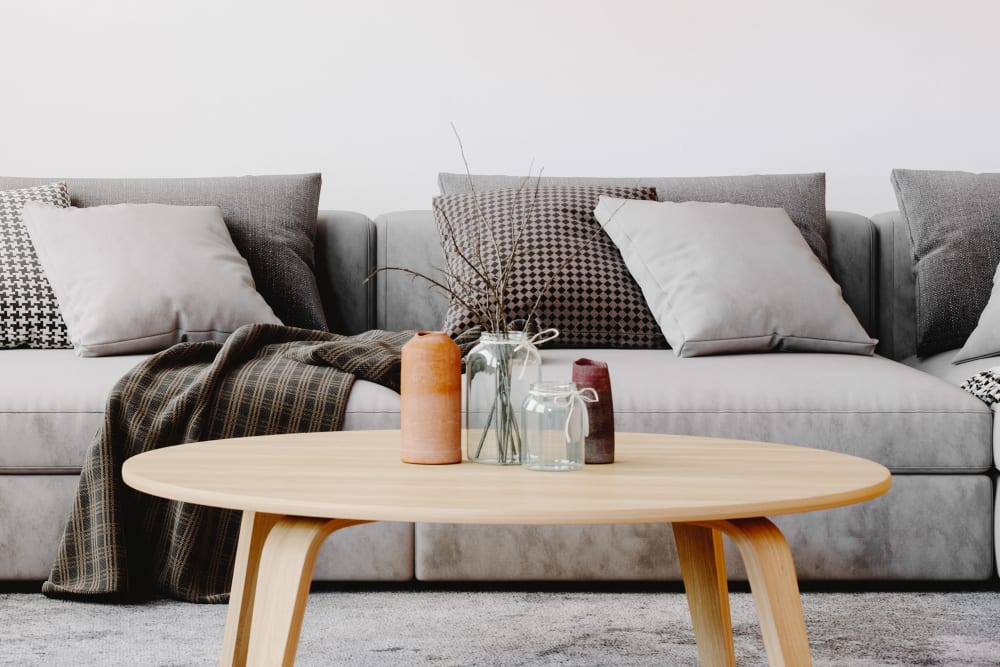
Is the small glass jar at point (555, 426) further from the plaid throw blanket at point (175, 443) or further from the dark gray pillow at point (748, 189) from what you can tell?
the dark gray pillow at point (748, 189)

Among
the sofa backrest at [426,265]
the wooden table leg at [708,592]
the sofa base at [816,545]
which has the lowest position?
the sofa base at [816,545]

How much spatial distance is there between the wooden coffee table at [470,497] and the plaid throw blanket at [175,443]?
51 centimetres

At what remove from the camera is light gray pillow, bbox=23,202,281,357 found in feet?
7.68

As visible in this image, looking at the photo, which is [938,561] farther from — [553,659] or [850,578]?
[553,659]

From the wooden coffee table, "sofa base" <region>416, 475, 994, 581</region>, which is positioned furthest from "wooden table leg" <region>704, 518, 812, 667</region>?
"sofa base" <region>416, 475, 994, 581</region>

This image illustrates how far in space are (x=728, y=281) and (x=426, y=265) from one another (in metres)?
0.80

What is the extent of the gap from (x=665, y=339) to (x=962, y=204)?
2.73 ft

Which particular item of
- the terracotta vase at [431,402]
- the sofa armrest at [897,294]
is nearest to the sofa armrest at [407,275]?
the sofa armrest at [897,294]

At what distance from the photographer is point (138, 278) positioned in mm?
2389

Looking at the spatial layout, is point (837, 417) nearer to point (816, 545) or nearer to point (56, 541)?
point (816, 545)

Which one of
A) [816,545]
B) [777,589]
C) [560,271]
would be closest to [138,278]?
[560,271]

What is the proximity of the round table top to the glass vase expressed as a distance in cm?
4

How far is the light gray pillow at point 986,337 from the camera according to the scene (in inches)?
96.7

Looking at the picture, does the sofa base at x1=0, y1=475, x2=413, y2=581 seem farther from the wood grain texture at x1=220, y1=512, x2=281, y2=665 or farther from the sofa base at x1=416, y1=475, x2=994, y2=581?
the wood grain texture at x1=220, y1=512, x2=281, y2=665
